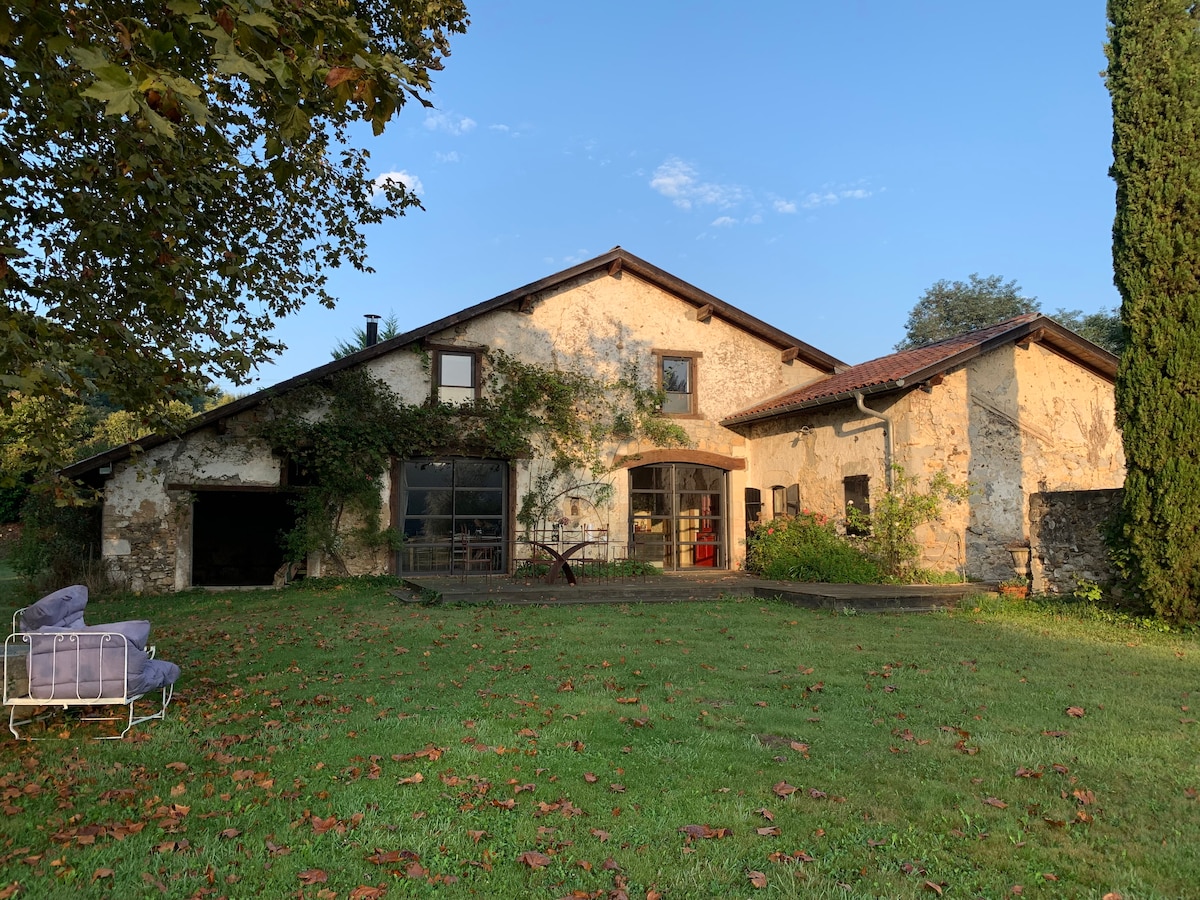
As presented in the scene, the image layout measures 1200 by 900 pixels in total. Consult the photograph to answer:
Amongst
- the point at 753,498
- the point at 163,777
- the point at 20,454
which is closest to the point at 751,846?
the point at 163,777

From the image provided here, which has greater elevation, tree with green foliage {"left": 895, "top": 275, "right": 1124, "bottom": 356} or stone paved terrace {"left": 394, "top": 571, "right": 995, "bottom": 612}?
tree with green foliage {"left": 895, "top": 275, "right": 1124, "bottom": 356}

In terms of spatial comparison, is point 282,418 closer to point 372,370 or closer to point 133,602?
point 372,370

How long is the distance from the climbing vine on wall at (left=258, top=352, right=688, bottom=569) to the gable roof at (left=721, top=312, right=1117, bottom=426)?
11.7 ft

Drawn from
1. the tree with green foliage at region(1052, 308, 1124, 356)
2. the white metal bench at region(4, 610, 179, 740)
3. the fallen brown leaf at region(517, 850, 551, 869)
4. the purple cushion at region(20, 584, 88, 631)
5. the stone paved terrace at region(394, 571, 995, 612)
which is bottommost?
the fallen brown leaf at region(517, 850, 551, 869)

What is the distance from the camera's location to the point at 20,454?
655 cm

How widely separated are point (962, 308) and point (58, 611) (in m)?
39.9

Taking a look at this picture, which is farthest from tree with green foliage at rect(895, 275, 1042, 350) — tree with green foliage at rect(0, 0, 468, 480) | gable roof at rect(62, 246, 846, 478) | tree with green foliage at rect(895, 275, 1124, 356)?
tree with green foliage at rect(0, 0, 468, 480)

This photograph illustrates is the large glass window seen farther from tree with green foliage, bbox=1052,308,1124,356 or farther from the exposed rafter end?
tree with green foliage, bbox=1052,308,1124,356

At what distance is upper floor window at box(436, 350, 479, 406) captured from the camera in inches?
598

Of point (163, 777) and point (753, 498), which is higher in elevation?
point (753, 498)

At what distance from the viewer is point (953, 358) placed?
1230cm

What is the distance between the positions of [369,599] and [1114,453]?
45.6ft

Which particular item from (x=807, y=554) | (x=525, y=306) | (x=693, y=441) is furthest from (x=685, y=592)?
(x=525, y=306)

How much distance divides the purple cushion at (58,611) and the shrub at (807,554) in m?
10.9
